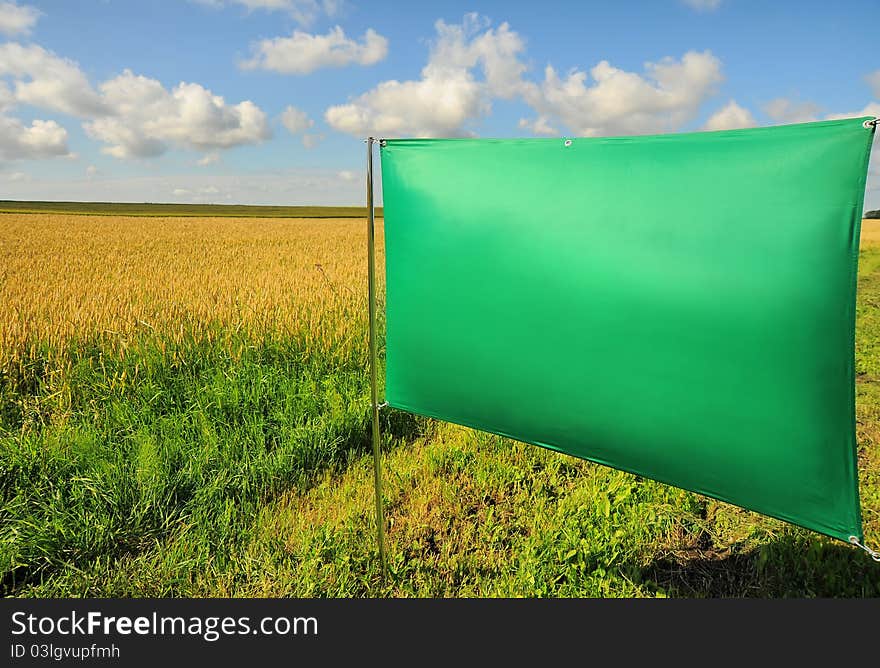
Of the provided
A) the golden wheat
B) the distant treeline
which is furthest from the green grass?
the distant treeline

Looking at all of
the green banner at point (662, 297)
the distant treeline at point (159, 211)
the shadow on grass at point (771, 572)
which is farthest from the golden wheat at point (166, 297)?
the distant treeline at point (159, 211)

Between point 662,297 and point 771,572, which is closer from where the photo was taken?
point 662,297

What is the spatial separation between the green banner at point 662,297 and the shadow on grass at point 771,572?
1197 millimetres

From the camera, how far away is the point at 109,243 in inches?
595

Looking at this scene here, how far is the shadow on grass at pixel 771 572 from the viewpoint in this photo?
2738 mm

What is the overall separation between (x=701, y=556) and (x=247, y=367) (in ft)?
11.4

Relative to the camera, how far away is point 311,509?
128 inches

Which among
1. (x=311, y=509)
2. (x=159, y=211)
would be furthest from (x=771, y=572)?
(x=159, y=211)

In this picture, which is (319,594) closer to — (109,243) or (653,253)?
(653,253)

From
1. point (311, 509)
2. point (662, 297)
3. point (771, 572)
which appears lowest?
point (771, 572)

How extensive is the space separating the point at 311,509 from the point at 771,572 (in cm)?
250

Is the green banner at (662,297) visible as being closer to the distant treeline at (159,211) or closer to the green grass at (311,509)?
the green grass at (311,509)

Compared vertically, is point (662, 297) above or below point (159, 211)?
below

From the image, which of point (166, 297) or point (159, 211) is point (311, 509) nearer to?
point (166, 297)
